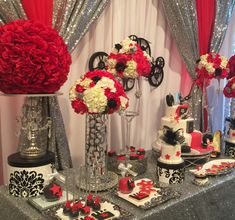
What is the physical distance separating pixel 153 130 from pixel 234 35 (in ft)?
3.41

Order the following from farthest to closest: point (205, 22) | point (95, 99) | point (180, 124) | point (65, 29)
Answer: point (205, 22)
point (180, 124)
point (65, 29)
point (95, 99)

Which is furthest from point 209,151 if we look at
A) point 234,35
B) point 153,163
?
point 234,35

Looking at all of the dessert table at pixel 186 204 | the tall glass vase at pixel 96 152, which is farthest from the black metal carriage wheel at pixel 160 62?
the tall glass vase at pixel 96 152

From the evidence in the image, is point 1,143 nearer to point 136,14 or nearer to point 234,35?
point 136,14

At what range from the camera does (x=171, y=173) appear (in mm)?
1395

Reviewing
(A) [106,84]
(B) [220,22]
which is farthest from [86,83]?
(B) [220,22]

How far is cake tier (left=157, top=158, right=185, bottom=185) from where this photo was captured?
139cm

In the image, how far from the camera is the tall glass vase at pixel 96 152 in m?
1.32

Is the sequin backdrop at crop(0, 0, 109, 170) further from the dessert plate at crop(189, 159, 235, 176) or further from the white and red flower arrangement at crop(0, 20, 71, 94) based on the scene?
the dessert plate at crop(189, 159, 235, 176)

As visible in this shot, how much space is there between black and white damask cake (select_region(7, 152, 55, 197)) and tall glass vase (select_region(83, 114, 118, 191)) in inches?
6.6

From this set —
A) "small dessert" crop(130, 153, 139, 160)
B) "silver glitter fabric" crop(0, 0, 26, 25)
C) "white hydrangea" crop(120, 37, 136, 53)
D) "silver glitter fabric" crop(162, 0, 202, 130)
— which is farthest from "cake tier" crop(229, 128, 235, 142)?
"silver glitter fabric" crop(0, 0, 26, 25)

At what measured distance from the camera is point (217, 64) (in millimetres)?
1944

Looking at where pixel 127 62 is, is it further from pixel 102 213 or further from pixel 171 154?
pixel 102 213

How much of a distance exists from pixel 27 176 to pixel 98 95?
40 cm
